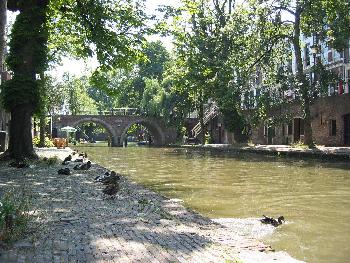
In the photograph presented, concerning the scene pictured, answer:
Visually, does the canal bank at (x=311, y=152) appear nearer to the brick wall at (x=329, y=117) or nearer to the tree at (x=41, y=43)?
the brick wall at (x=329, y=117)

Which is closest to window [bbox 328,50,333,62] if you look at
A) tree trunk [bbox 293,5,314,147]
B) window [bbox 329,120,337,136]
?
window [bbox 329,120,337,136]

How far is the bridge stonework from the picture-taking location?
62.3 meters

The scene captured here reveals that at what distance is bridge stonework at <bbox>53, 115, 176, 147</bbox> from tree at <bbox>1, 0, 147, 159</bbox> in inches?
1773

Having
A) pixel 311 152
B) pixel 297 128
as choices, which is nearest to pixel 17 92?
pixel 311 152

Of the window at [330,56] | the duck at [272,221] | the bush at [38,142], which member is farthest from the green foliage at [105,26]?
the window at [330,56]

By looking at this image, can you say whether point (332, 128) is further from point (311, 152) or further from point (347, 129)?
point (311, 152)

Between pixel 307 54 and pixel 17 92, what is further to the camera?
pixel 307 54

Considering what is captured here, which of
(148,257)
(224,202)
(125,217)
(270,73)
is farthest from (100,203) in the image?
(270,73)

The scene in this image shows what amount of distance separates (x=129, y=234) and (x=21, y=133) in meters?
12.6

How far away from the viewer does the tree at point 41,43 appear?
1642cm

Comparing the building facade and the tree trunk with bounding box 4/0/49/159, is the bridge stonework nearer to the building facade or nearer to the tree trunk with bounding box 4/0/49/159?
the building facade

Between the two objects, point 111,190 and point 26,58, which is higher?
point 26,58

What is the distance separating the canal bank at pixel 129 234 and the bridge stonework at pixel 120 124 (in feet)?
176

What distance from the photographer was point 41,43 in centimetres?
1778
